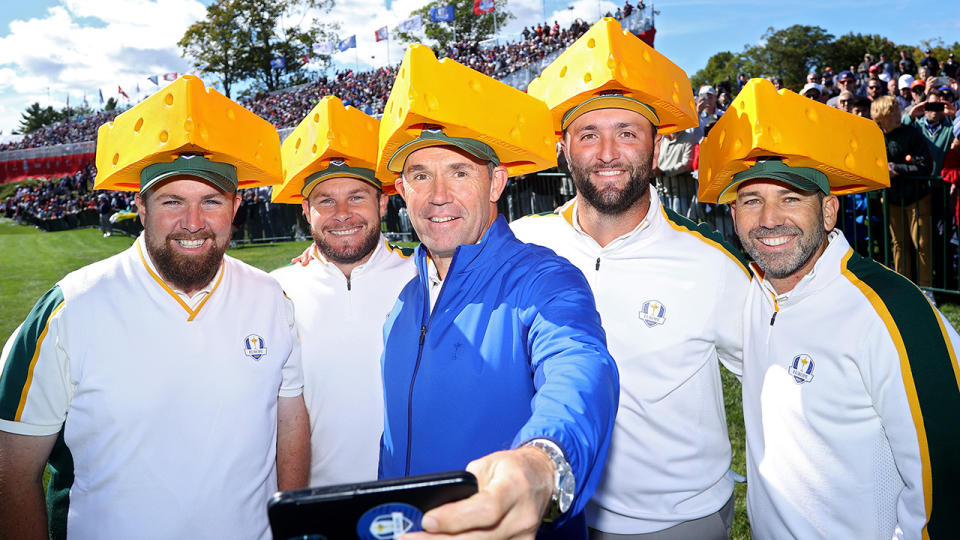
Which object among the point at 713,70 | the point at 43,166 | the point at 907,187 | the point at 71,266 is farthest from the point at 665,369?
the point at 713,70

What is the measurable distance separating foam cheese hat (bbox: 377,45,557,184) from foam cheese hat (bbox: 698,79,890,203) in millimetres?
877

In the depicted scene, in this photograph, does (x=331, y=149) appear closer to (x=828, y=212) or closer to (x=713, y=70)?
(x=828, y=212)

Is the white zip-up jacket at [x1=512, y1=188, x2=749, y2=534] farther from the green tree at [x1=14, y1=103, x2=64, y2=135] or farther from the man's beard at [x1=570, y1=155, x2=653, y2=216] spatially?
the green tree at [x1=14, y1=103, x2=64, y2=135]

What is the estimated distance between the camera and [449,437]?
202cm

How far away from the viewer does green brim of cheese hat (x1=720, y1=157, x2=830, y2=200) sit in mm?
2557

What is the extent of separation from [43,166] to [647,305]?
68.3 meters

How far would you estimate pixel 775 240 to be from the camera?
2.58 m

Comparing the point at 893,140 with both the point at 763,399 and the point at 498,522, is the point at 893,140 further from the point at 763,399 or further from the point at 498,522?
the point at 498,522

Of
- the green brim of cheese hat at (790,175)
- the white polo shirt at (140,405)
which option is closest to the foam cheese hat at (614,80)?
the green brim of cheese hat at (790,175)

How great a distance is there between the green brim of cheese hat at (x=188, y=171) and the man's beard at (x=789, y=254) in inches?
91.5

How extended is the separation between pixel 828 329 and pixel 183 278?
2.64 m

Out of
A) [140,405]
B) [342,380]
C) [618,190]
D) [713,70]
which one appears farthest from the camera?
[713,70]

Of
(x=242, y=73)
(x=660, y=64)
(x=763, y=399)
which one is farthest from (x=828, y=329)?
(x=242, y=73)

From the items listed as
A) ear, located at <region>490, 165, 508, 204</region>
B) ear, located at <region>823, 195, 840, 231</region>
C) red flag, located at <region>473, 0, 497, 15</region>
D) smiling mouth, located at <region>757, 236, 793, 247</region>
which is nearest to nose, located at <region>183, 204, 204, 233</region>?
ear, located at <region>490, 165, 508, 204</region>
